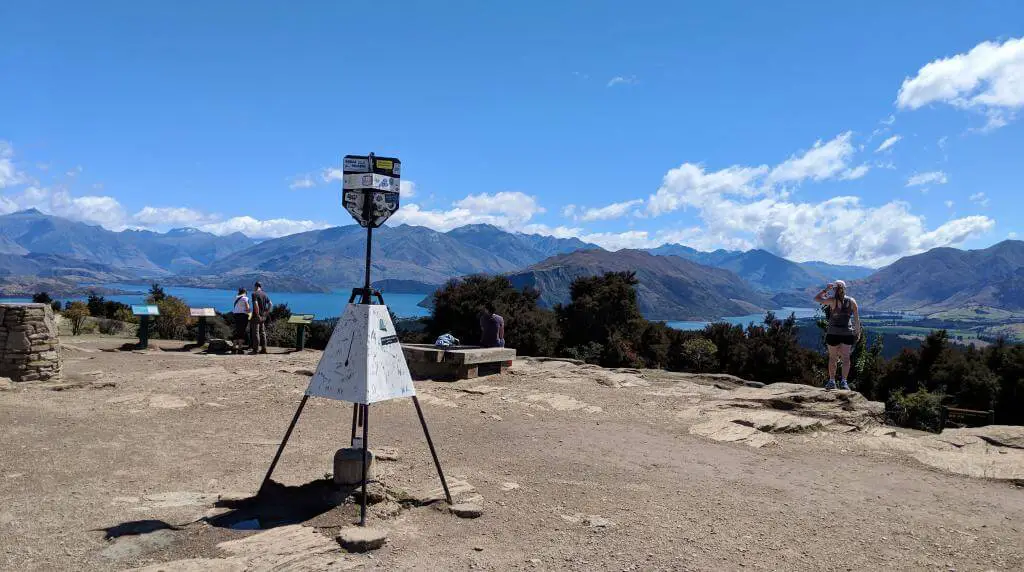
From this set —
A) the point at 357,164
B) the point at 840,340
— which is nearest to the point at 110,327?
the point at 357,164

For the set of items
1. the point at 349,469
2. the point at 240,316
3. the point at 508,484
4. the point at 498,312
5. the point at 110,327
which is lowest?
the point at 508,484

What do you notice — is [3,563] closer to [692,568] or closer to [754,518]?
[692,568]

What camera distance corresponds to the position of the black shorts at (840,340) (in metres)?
11.7

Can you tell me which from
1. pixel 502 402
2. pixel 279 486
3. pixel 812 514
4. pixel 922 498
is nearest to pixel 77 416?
pixel 279 486

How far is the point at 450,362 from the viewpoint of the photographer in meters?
14.4

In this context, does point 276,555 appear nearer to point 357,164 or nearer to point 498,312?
point 357,164

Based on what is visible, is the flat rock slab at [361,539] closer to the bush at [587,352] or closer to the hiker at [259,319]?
the hiker at [259,319]

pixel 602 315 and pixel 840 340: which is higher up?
pixel 840 340

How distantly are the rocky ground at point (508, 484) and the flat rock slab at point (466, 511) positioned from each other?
109mm

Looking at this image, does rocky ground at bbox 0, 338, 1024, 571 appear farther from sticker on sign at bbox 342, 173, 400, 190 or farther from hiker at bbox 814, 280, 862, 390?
sticker on sign at bbox 342, 173, 400, 190

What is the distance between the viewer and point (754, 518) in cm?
606

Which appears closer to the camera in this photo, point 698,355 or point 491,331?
point 491,331

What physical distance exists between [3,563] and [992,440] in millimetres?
12513

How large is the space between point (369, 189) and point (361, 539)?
3.12 meters
